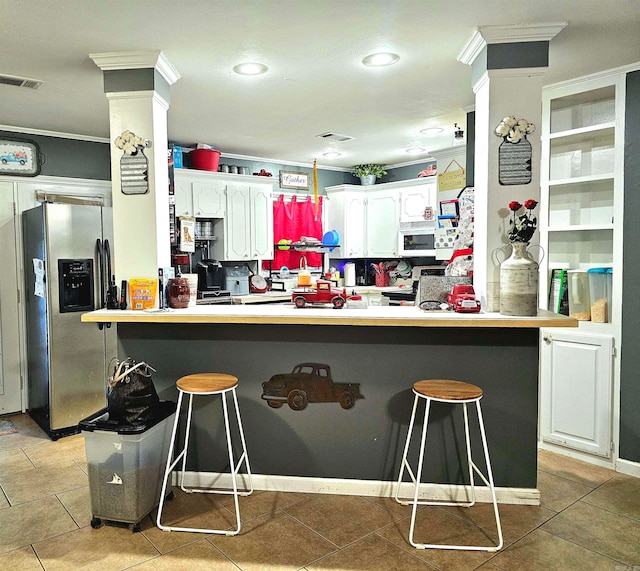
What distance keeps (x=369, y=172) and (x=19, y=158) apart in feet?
12.9

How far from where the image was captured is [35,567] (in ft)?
7.72

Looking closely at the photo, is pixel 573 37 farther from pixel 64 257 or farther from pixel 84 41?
pixel 64 257

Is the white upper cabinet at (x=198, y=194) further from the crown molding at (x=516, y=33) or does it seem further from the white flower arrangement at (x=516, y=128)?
the white flower arrangement at (x=516, y=128)

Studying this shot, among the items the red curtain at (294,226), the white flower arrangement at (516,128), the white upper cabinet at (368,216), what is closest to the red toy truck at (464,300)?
the white flower arrangement at (516,128)

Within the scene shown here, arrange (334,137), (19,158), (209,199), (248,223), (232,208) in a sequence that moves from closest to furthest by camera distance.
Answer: (19,158)
(334,137)
(209,199)
(232,208)
(248,223)

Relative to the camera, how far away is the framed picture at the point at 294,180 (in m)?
6.44

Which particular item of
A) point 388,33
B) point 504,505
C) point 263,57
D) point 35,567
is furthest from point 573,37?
point 35,567

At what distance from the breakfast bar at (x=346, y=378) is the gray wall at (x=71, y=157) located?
2581 millimetres

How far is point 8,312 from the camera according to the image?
4.67m

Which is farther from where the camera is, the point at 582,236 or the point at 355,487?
the point at 582,236

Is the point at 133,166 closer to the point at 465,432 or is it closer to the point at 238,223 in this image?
the point at 465,432

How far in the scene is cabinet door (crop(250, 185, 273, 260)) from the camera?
231 inches

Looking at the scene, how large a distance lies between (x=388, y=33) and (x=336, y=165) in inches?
160

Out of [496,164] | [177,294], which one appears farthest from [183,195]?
[496,164]
